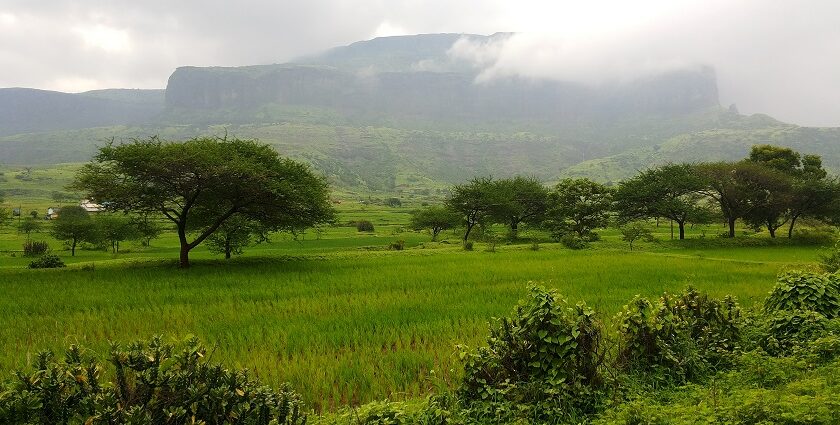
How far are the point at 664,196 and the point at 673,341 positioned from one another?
4515cm

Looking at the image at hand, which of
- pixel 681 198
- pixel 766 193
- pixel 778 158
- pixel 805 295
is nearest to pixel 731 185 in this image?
pixel 766 193

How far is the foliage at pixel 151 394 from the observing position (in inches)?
163

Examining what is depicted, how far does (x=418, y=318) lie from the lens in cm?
1170

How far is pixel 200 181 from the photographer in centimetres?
2170

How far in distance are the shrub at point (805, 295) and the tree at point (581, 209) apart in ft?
133

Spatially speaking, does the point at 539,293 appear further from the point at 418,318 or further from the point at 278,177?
the point at 278,177

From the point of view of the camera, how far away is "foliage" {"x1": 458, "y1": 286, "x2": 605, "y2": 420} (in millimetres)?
5828

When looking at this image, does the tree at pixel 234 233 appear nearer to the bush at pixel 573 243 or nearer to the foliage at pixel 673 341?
the foliage at pixel 673 341

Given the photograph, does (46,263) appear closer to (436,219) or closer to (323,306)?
(323,306)

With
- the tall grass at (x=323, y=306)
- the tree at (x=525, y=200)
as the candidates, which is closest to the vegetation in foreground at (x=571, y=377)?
the tall grass at (x=323, y=306)

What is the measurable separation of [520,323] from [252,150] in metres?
22.1

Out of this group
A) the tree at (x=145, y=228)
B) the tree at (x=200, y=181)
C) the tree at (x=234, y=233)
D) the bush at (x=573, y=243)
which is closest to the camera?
the tree at (x=200, y=181)

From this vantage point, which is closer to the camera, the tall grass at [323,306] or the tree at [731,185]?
the tall grass at [323,306]

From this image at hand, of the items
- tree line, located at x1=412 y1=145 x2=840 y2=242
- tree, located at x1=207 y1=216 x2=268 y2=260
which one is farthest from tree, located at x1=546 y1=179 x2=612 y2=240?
tree, located at x1=207 y1=216 x2=268 y2=260
